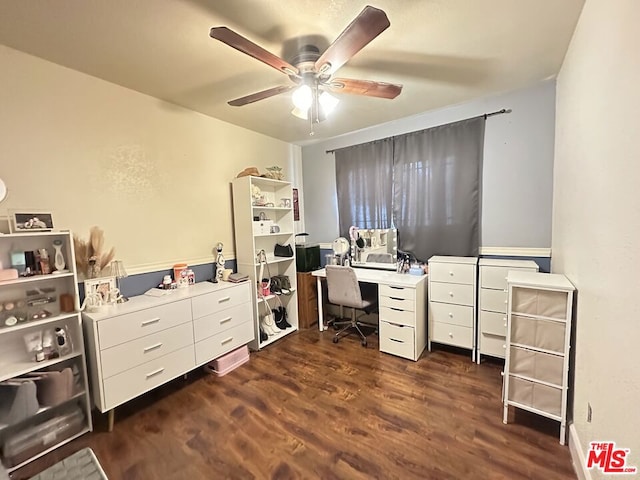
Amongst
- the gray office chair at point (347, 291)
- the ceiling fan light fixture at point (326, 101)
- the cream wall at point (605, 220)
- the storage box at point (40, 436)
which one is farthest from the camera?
the gray office chair at point (347, 291)

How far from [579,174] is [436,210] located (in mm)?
1412

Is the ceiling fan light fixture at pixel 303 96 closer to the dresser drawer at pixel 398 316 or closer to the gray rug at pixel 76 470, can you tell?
the dresser drawer at pixel 398 316

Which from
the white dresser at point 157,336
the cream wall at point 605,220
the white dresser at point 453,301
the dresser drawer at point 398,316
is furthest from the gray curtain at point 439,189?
the white dresser at point 157,336

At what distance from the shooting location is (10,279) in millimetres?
1604

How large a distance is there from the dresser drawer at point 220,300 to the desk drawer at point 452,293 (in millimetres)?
1859

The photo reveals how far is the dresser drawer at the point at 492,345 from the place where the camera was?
2.48 m

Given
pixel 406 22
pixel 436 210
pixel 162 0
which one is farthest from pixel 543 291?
pixel 162 0

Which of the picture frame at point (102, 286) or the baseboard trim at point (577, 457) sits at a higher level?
the picture frame at point (102, 286)

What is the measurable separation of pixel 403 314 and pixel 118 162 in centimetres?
283

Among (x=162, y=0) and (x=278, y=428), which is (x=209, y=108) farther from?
(x=278, y=428)

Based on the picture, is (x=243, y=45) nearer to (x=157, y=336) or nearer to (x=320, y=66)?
(x=320, y=66)

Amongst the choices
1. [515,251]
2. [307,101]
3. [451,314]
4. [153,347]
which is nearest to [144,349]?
[153,347]

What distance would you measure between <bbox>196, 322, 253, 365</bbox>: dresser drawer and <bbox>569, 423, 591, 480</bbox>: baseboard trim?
97.4 inches

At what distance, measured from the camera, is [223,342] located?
254 cm
